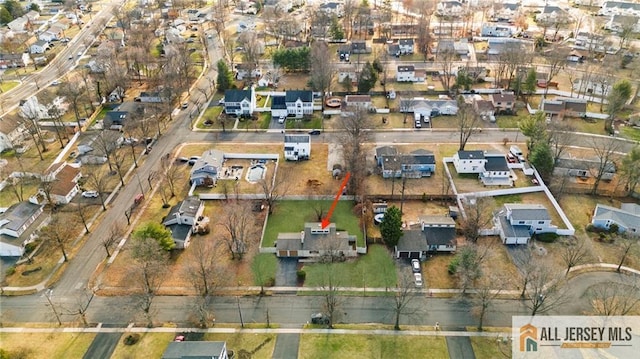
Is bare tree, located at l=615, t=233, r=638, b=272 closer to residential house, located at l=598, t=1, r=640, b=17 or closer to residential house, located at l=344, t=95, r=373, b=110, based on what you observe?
residential house, located at l=344, t=95, r=373, b=110

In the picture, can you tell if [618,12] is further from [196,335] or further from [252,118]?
[196,335]

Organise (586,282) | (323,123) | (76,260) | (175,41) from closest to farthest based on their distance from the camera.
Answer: (586,282) → (76,260) → (323,123) → (175,41)

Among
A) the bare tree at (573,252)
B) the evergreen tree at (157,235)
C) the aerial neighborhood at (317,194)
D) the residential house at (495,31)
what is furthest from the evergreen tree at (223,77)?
the residential house at (495,31)

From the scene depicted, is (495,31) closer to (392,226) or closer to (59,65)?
(392,226)

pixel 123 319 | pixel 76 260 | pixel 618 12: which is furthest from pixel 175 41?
pixel 618 12

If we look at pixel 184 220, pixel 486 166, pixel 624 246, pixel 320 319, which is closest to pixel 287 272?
pixel 320 319

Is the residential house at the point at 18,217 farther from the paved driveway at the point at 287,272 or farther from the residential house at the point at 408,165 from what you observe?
the residential house at the point at 408,165
